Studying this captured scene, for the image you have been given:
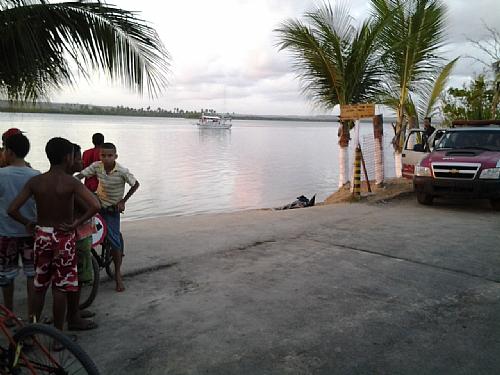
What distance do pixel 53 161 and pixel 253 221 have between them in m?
6.03

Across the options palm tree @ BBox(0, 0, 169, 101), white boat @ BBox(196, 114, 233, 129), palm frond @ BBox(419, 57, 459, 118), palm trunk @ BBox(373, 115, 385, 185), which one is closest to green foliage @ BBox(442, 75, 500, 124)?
palm frond @ BBox(419, 57, 459, 118)

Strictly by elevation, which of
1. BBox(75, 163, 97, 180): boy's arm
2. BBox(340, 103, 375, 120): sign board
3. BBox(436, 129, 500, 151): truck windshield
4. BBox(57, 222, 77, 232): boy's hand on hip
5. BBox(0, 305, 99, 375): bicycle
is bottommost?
BBox(0, 305, 99, 375): bicycle

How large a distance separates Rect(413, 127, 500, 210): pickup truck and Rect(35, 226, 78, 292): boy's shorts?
8.85 metres

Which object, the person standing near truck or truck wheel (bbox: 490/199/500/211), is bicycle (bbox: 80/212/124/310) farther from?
the person standing near truck

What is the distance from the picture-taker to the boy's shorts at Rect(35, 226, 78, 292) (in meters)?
3.47

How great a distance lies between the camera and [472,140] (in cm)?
1112

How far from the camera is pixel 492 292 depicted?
16.8 ft

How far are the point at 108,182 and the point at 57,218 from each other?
1439mm

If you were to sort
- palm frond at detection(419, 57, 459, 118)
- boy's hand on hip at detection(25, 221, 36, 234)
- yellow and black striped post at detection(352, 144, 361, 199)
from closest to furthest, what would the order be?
boy's hand on hip at detection(25, 221, 36, 234) → yellow and black striped post at detection(352, 144, 361, 199) → palm frond at detection(419, 57, 459, 118)

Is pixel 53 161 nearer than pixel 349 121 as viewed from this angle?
Yes

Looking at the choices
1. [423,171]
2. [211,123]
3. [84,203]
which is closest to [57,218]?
[84,203]

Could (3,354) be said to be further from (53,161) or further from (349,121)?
(349,121)

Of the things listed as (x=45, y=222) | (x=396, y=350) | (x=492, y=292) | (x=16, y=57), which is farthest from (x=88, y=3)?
(x=492, y=292)

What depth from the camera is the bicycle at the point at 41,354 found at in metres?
2.58
